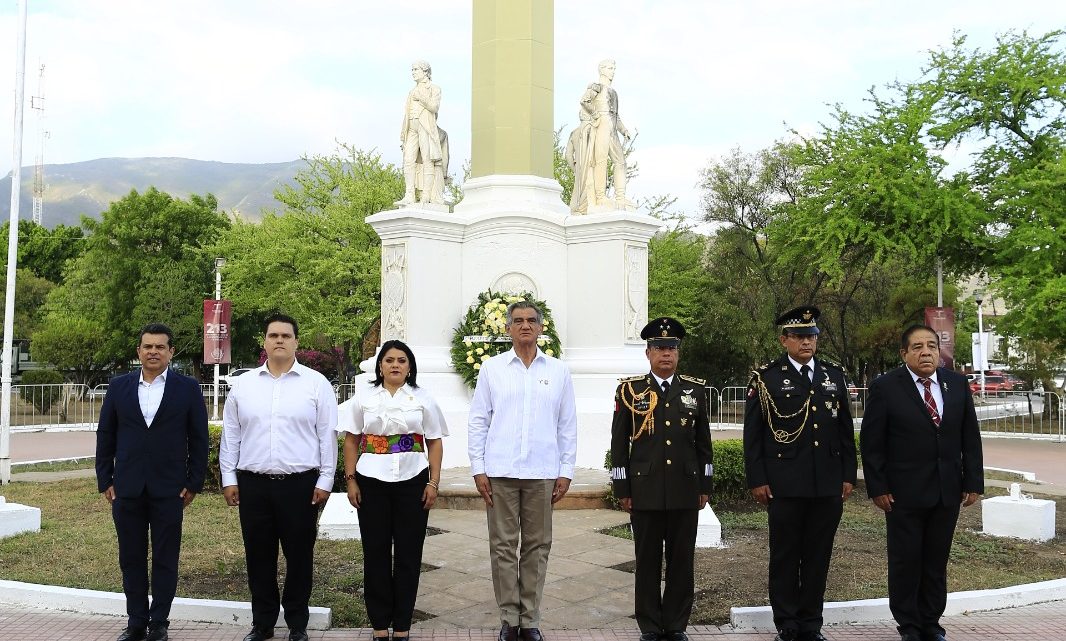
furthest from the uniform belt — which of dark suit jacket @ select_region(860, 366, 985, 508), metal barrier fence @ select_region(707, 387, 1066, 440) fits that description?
metal barrier fence @ select_region(707, 387, 1066, 440)

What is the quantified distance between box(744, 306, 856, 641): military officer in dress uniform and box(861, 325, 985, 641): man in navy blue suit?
0.22 m

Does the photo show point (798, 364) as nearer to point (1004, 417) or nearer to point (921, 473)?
point (921, 473)

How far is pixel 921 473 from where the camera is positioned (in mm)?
5488

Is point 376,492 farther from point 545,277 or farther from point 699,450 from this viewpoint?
point 545,277

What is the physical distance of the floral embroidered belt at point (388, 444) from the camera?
5363 mm

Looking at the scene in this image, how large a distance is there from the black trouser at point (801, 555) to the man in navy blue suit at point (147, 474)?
3401 millimetres

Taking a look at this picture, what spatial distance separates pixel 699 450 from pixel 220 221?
139ft

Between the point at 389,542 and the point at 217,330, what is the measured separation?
69.4ft

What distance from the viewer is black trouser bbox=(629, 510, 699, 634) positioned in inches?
214

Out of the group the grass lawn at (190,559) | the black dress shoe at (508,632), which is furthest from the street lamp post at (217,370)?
the black dress shoe at (508,632)

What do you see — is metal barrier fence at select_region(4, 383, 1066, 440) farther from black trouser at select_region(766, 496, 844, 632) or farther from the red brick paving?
black trouser at select_region(766, 496, 844, 632)

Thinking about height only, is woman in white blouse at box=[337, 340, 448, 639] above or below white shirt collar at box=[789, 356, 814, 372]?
below

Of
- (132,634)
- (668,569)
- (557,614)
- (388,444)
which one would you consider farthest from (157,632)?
(668,569)

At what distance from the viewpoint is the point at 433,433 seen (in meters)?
5.49
